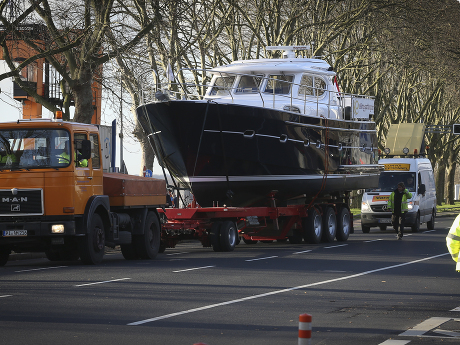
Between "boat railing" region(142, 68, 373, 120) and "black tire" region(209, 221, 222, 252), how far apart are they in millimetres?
3483

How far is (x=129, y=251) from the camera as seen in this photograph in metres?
18.0

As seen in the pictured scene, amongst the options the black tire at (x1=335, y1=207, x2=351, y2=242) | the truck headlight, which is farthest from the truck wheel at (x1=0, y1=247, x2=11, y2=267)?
the black tire at (x1=335, y1=207, x2=351, y2=242)

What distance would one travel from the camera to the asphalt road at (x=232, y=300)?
8.30 meters

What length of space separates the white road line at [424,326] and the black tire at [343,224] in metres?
14.9

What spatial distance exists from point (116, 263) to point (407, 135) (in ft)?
62.6

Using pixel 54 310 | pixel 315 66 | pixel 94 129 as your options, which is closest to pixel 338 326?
pixel 54 310

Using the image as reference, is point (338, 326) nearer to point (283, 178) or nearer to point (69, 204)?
point (69, 204)

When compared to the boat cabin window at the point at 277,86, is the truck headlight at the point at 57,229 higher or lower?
lower

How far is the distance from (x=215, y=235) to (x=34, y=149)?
5459 mm

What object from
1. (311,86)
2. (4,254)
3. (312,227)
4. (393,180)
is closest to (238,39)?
(393,180)

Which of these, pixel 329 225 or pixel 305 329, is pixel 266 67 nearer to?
pixel 329 225

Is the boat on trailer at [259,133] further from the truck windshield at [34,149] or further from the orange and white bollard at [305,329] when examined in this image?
the orange and white bollard at [305,329]

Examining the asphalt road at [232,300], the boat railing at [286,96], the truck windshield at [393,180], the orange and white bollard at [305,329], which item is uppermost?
the boat railing at [286,96]

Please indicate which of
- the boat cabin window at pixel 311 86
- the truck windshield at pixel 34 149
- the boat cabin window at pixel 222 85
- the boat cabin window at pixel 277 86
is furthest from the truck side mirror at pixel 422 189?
the truck windshield at pixel 34 149
